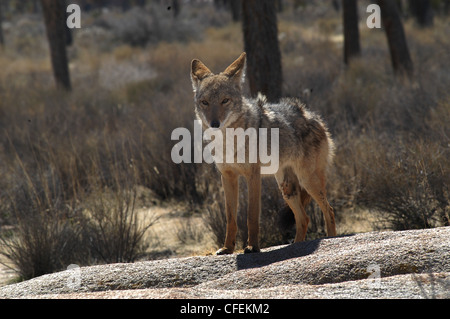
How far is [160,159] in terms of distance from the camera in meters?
8.96

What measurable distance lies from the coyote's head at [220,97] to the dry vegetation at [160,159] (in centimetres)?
145

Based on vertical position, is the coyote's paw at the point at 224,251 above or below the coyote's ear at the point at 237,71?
below

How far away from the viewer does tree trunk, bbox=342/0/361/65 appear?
55.1 feet

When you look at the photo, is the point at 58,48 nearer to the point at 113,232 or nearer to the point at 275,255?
the point at 113,232

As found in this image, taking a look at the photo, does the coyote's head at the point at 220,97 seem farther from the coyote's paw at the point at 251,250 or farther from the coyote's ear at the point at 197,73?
the coyote's paw at the point at 251,250

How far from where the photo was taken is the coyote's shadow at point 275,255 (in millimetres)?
4527

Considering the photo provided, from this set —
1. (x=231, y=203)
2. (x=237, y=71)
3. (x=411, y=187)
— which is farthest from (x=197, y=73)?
(x=411, y=187)

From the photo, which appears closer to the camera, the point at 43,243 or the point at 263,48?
the point at 43,243

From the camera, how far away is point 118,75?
18.0 metres

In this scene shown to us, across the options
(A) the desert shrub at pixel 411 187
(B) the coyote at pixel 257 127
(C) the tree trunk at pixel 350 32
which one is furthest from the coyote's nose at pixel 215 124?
(C) the tree trunk at pixel 350 32

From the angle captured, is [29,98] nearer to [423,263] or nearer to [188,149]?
[188,149]

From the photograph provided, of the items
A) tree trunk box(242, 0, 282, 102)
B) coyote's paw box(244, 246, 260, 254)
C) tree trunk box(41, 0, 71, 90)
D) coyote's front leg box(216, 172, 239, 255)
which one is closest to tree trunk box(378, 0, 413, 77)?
tree trunk box(242, 0, 282, 102)

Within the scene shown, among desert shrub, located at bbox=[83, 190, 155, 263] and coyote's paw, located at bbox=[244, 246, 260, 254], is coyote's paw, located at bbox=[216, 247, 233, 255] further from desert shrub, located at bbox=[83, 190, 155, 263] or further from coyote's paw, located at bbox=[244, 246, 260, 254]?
desert shrub, located at bbox=[83, 190, 155, 263]

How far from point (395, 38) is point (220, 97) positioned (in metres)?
10.3
